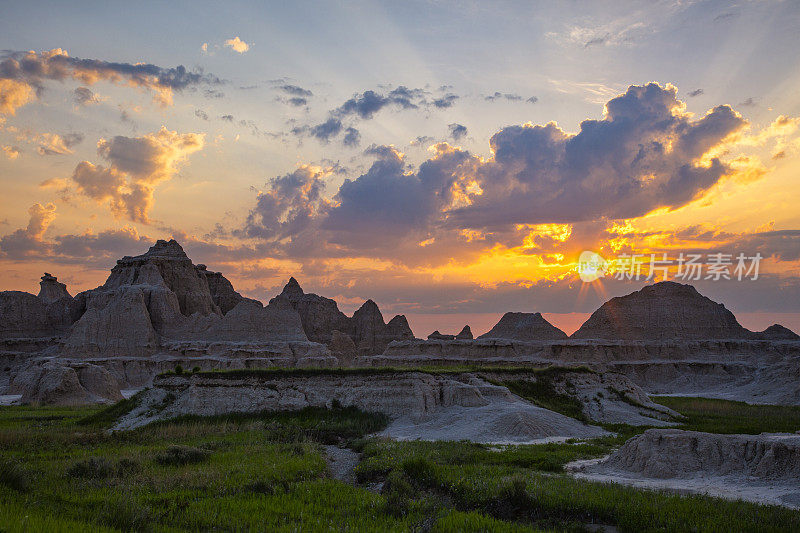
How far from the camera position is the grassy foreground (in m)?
12.6

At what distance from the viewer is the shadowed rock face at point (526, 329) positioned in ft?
394

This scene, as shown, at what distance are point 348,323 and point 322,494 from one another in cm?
12191

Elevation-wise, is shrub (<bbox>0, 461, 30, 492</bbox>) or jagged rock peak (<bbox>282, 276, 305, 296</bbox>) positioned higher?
jagged rock peak (<bbox>282, 276, 305, 296</bbox>)

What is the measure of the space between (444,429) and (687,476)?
17.4 meters

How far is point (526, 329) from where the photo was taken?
12288 cm

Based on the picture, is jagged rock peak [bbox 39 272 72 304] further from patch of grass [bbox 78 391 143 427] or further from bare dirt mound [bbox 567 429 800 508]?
bare dirt mound [bbox 567 429 800 508]

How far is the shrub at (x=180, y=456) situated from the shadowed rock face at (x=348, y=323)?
349 ft

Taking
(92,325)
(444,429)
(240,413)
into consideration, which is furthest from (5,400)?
(444,429)

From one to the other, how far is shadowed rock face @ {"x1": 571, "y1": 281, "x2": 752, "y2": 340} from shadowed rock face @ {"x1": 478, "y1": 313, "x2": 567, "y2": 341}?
219 inches

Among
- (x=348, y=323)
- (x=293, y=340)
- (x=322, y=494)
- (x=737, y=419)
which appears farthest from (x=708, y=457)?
(x=348, y=323)

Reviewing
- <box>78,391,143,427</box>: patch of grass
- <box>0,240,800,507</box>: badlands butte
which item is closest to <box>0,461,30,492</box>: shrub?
<box>0,240,800,507</box>: badlands butte

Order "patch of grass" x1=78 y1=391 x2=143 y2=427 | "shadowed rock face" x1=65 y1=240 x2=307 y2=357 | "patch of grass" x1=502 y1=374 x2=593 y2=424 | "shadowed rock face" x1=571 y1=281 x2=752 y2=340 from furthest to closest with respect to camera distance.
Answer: "shadowed rock face" x1=571 y1=281 x2=752 y2=340 → "shadowed rock face" x1=65 y1=240 x2=307 y2=357 → "patch of grass" x1=502 y1=374 x2=593 y2=424 → "patch of grass" x1=78 y1=391 x2=143 y2=427

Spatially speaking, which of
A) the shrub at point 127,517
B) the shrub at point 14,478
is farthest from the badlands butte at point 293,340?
the shrub at point 127,517

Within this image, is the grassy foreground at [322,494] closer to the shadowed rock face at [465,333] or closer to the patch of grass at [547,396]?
the patch of grass at [547,396]
